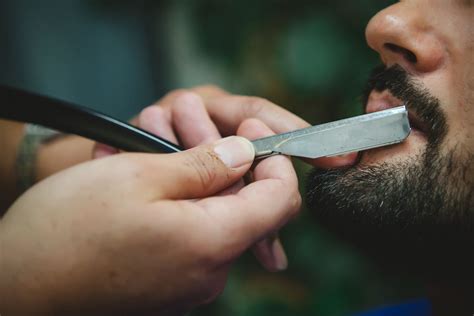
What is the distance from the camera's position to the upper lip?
1.62 feet

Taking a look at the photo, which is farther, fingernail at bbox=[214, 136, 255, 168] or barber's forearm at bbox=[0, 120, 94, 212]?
barber's forearm at bbox=[0, 120, 94, 212]

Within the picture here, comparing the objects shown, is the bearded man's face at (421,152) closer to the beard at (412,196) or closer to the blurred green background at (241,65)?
the beard at (412,196)

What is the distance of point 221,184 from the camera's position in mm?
460

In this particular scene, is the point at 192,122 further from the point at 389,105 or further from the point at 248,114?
the point at 389,105

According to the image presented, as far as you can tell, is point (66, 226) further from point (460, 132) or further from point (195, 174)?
point (460, 132)

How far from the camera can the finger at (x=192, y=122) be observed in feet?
2.13

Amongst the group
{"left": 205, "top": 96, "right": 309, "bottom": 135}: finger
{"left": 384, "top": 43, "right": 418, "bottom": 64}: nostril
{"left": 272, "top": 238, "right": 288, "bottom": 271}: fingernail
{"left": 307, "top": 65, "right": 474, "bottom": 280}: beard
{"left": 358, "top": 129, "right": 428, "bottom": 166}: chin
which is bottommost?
{"left": 272, "top": 238, "right": 288, "bottom": 271}: fingernail

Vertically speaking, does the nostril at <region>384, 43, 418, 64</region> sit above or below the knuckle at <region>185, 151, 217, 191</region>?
above

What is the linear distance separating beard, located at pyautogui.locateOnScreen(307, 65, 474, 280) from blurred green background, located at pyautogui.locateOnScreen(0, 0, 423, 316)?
1.07 ft

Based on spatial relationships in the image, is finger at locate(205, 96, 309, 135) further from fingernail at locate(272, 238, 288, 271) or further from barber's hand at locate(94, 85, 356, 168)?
fingernail at locate(272, 238, 288, 271)

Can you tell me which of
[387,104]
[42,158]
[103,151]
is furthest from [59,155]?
[387,104]

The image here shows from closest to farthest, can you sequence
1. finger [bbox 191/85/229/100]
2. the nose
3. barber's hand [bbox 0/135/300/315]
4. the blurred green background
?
1. barber's hand [bbox 0/135/300/315]
2. the nose
3. finger [bbox 191/85/229/100]
4. the blurred green background

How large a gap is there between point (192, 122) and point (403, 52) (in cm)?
31

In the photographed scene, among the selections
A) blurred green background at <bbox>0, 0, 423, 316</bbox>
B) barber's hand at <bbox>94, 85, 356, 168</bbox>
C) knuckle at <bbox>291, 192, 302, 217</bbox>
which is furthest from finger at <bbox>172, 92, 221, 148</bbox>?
blurred green background at <bbox>0, 0, 423, 316</bbox>
